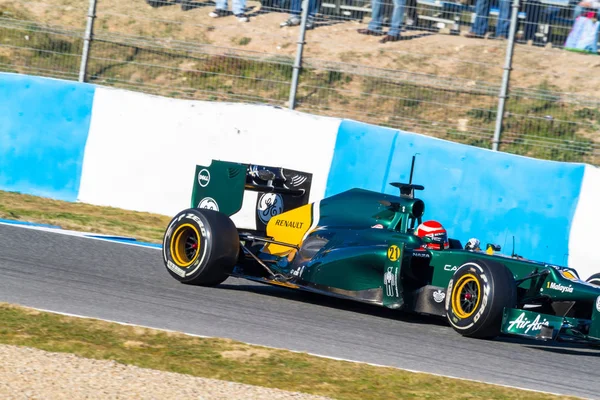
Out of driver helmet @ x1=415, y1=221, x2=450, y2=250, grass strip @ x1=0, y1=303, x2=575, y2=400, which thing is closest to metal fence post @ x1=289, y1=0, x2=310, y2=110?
driver helmet @ x1=415, y1=221, x2=450, y2=250

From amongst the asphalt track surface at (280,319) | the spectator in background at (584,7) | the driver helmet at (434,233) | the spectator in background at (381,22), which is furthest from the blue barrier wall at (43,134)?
the spectator in background at (584,7)

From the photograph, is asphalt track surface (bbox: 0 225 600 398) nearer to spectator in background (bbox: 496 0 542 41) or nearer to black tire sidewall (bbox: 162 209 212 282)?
black tire sidewall (bbox: 162 209 212 282)

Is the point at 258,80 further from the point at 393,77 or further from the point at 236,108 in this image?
the point at 393,77

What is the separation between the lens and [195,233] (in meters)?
8.65

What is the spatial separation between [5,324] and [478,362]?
10.2ft

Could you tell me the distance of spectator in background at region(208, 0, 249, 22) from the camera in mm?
13641

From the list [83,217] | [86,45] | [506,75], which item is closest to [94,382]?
[83,217]

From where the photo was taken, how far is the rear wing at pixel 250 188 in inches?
354

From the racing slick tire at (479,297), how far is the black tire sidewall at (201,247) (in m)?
2.17

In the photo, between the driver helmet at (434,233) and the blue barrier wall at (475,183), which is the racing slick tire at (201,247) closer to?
the driver helmet at (434,233)

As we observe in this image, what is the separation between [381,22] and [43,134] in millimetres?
4883

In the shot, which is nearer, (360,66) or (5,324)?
(5,324)

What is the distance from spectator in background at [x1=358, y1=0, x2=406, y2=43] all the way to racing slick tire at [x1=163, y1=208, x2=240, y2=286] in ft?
18.8

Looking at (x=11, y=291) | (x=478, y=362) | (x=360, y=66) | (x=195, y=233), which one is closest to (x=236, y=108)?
(x=360, y=66)
